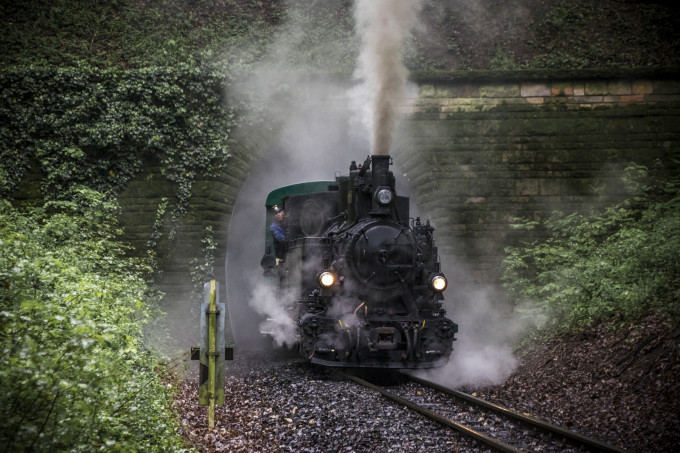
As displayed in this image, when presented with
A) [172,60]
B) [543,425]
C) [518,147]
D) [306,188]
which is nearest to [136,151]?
[172,60]

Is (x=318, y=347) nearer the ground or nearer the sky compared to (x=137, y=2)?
nearer the ground

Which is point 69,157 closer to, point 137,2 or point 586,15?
point 137,2

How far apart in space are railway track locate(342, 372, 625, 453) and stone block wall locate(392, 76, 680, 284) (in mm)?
→ 5728

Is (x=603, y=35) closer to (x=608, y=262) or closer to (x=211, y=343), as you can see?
(x=608, y=262)

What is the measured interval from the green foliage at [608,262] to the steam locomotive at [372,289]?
2229mm

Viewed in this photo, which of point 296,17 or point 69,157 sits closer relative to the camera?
point 69,157

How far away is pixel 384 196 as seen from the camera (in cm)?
802

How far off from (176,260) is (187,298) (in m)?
0.87

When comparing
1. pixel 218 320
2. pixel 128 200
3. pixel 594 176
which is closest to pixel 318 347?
pixel 218 320

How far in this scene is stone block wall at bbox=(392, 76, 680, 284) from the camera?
39.6ft

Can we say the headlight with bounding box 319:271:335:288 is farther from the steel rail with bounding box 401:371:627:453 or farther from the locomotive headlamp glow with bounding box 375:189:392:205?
the steel rail with bounding box 401:371:627:453

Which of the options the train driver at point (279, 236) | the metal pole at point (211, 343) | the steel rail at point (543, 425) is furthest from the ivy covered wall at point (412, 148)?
the metal pole at point (211, 343)

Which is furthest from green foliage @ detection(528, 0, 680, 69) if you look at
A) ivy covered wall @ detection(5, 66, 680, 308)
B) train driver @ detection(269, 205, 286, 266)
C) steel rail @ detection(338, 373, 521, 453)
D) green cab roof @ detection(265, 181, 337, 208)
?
steel rail @ detection(338, 373, 521, 453)

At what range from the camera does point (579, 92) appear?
1235 cm
